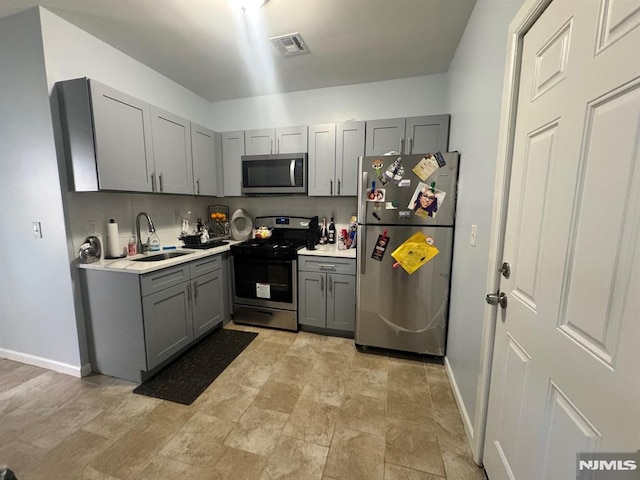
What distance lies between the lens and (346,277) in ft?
8.29

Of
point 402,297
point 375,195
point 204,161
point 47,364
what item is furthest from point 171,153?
point 402,297

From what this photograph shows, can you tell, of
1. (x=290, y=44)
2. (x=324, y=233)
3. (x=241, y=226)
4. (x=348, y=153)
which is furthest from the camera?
(x=241, y=226)

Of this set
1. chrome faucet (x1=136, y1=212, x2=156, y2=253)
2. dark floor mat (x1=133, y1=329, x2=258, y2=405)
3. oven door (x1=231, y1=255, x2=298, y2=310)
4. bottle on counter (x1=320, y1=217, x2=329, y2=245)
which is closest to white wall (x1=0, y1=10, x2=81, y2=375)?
chrome faucet (x1=136, y1=212, x2=156, y2=253)

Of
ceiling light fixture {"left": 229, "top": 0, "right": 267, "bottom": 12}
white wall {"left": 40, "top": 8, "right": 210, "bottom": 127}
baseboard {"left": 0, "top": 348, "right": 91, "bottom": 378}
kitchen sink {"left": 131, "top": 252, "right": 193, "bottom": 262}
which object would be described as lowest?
baseboard {"left": 0, "top": 348, "right": 91, "bottom": 378}

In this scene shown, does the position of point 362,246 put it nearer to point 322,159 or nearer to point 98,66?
point 322,159

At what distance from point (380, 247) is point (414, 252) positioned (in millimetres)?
279

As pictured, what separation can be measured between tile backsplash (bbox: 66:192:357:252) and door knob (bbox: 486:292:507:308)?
1.93m

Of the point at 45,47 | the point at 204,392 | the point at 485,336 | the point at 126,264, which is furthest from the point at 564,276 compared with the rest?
the point at 45,47

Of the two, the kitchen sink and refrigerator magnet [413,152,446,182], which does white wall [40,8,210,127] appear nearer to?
the kitchen sink

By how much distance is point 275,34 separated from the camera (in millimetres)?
2016

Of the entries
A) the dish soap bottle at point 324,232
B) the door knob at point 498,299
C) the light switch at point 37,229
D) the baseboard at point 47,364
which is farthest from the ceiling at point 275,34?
the baseboard at point 47,364

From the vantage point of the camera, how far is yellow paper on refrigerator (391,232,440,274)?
6.88 ft

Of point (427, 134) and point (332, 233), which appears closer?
point (427, 134)

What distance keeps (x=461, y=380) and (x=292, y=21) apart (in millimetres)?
2802
